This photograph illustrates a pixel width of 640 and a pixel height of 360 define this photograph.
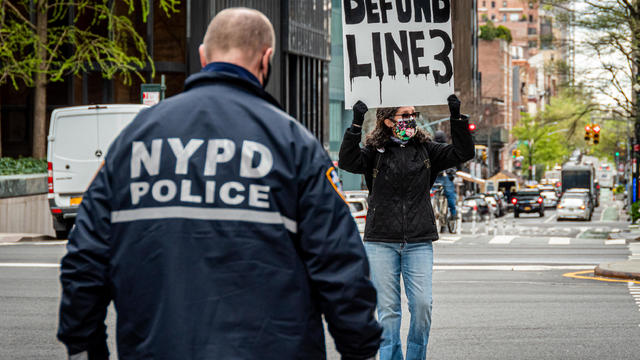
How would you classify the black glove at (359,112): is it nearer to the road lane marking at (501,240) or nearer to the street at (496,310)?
the street at (496,310)

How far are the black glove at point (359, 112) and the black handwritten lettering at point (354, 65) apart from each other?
567 mm

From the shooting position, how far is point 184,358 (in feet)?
10.0

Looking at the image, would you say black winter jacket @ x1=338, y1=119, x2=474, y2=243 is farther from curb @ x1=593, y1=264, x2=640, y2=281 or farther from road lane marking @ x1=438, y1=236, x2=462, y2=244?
road lane marking @ x1=438, y1=236, x2=462, y2=244

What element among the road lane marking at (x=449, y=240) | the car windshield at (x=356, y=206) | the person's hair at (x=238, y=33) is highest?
the person's hair at (x=238, y=33)

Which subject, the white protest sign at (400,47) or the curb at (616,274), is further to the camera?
the curb at (616,274)

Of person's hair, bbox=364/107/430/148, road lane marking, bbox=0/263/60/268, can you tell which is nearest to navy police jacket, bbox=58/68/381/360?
person's hair, bbox=364/107/430/148

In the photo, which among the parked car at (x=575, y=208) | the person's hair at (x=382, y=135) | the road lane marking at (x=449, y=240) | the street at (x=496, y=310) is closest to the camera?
→ the person's hair at (x=382, y=135)

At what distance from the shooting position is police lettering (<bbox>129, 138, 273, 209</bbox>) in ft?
10.2

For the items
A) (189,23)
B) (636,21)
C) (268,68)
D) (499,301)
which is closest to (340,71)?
(189,23)

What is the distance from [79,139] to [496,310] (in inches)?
474

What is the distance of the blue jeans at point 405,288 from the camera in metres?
6.37

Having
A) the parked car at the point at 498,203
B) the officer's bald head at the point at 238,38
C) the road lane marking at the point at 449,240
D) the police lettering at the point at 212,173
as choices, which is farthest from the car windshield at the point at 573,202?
the police lettering at the point at 212,173

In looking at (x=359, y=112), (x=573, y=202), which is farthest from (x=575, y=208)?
(x=359, y=112)

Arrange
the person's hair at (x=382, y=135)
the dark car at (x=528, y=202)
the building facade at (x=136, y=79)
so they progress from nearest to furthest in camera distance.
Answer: the person's hair at (x=382, y=135), the building facade at (x=136, y=79), the dark car at (x=528, y=202)
